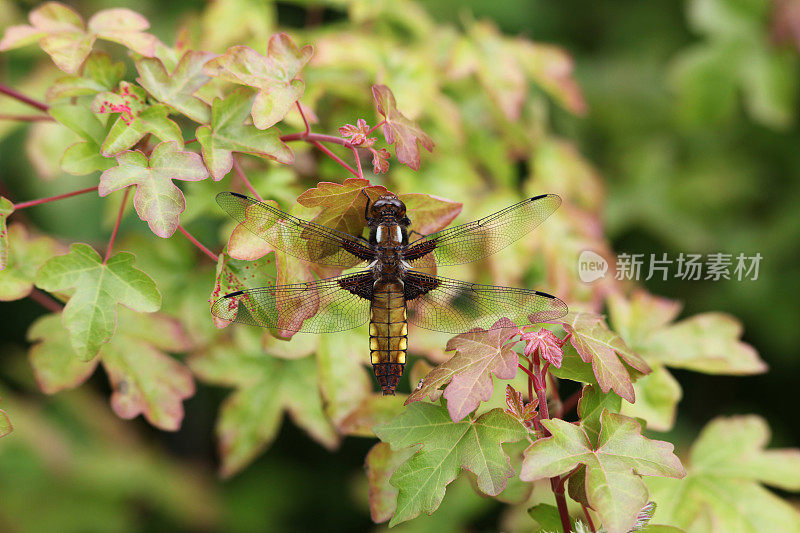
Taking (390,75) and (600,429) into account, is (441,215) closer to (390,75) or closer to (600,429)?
(600,429)

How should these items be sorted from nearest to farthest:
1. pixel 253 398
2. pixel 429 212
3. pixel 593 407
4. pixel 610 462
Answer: pixel 610 462
pixel 593 407
pixel 429 212
pixel 253 398

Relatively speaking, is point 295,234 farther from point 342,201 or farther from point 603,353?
point 603,353

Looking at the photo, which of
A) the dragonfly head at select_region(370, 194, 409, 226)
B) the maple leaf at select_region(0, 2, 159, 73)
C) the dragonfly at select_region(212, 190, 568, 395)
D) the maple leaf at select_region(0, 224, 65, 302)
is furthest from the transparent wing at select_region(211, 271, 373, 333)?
the maple leaf at select_region(0, 2, 159, 73)

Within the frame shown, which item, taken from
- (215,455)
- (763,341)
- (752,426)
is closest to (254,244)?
(752,426)

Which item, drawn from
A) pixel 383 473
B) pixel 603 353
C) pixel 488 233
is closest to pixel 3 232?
pixel 383 473

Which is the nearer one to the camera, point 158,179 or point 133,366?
point 158,179

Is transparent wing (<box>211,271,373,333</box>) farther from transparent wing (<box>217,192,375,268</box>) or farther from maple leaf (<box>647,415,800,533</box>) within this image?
maple leaf (<box>647,415,800,533</box>)
